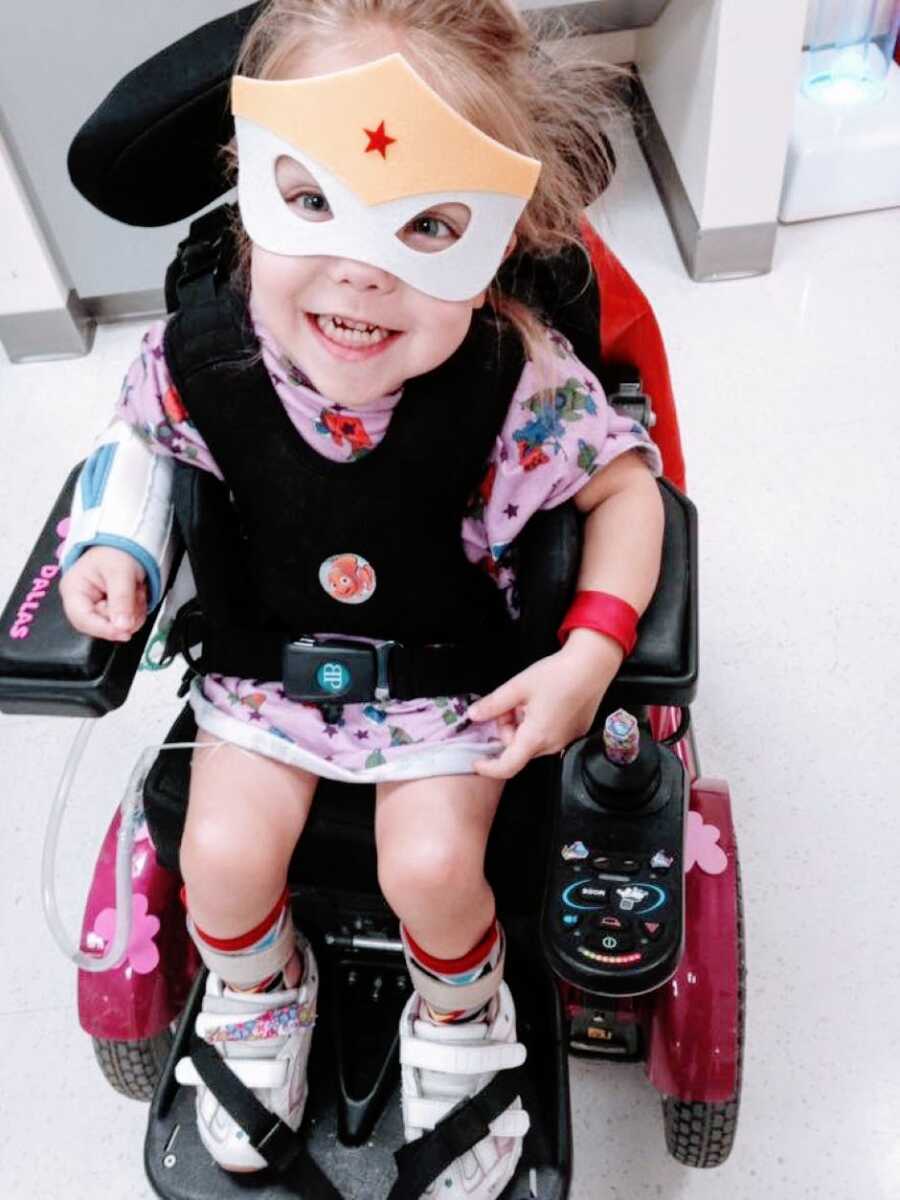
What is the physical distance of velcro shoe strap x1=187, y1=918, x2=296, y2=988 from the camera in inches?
37.7

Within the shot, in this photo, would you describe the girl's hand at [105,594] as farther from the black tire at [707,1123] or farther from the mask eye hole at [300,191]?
the black tire at [707,1123]

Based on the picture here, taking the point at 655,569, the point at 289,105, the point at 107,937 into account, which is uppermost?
the point at 289,105

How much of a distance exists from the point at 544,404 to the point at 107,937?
0.58 meters

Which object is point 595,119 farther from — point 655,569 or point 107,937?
point 107,937

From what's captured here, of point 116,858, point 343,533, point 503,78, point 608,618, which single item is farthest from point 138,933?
point 503,78

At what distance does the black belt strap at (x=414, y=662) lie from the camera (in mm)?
951

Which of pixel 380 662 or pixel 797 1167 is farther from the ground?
pixel 380 662

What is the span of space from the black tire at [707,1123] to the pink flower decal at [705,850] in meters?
0.02

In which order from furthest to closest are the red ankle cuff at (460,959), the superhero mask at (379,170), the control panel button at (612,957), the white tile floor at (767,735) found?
the white tile floor at (767,735), the red ankle cuff at (460,959), the control panel button at (612,957), the superhero mask at (379,170)

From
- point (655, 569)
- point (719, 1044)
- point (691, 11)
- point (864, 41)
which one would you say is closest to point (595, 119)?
point (655, 569)

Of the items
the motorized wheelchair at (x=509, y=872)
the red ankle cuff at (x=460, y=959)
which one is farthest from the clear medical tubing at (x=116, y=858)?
the red ankle cuff at (x=460, y=959)

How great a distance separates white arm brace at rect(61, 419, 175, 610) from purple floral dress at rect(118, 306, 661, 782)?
2 cm

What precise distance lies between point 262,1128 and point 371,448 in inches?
21.2

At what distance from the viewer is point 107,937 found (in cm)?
104
